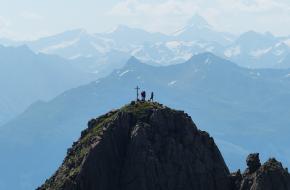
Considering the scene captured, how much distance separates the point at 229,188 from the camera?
67.8 m

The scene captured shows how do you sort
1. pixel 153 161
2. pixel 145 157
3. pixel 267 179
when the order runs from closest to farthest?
pixel 267 179
pixel 153 161
pixel 145 157

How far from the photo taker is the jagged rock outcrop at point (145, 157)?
65.1 m

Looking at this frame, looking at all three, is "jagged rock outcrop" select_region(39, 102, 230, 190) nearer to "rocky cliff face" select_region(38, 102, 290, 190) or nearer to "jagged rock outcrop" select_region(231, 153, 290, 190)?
"rocky cliff face" select_region(38, 102, 290, 190)

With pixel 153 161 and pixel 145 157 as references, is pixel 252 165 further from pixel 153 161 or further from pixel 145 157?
pixel 145 157

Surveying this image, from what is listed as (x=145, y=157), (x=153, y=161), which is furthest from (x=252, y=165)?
(x=145, y=157)

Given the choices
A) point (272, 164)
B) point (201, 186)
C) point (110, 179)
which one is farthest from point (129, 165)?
point (272, 164)

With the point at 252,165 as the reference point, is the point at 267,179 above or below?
below

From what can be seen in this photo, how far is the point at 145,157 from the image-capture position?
6538 centimetres

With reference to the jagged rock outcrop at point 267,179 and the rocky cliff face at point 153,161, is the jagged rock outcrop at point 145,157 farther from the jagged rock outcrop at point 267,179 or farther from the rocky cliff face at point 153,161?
the jagged rock outcrop at point 267,179

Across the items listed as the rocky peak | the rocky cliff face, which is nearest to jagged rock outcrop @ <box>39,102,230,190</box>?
the rocky cliff face

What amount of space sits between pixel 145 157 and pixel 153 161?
29.2 inches

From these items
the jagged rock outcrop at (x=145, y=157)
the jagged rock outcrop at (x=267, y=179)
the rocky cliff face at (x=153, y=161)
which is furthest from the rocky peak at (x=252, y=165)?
the jagged rock outcrop at (x=145, y=157)

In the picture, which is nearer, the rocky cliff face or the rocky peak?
the rocky cliff face

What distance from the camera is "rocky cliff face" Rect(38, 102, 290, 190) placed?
214 feet
